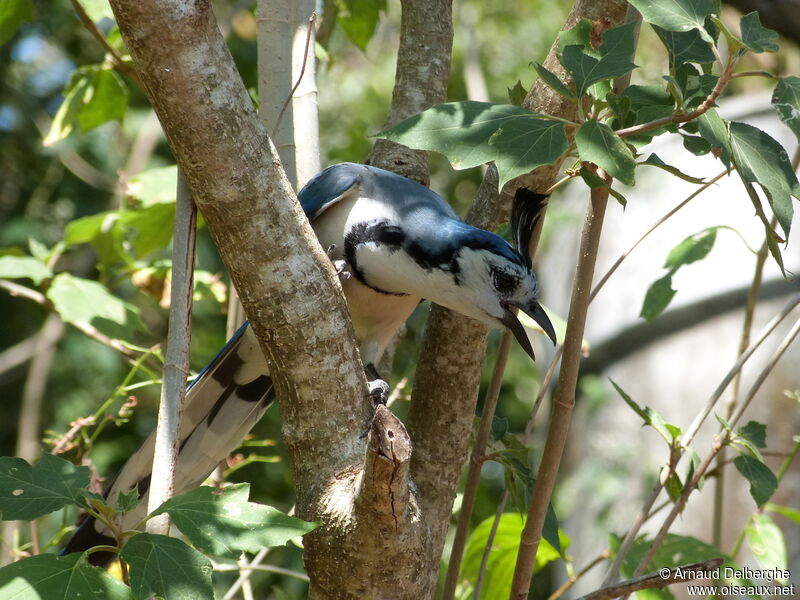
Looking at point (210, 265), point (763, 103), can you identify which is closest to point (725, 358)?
point (763, 103)

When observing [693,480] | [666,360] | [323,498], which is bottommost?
[323,498]

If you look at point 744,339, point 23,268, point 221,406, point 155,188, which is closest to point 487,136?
point 744,339

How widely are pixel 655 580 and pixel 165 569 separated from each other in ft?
2.53

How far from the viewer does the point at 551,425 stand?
156cm

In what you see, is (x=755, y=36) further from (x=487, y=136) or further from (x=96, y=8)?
(x=96, y=8)

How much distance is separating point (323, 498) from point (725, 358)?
2.79m

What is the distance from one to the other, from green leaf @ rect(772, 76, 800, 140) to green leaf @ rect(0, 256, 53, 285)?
1.83 metres

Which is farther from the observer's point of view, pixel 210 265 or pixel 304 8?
pixel 210 265

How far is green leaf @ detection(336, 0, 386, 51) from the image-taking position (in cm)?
249

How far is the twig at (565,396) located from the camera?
1.46 meters

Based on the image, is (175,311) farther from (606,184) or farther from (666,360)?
(666,360)

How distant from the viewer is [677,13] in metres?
1.30

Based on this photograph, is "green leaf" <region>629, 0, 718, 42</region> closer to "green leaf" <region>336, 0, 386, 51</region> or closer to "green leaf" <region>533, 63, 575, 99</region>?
"green leaf" <region>533, 63, 575, 99</region>

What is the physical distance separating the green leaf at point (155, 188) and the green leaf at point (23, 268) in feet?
1.05
